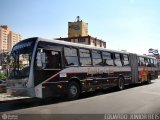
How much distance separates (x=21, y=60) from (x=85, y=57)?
14.1 ft

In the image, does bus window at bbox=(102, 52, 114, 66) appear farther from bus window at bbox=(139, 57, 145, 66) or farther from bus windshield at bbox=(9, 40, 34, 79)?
bus window at bbox=(139, 57, 145, 66)

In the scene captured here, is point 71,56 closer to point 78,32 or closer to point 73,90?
point 73,90

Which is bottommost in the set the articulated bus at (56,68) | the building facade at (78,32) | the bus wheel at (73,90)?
the bus wheel at (73,90)

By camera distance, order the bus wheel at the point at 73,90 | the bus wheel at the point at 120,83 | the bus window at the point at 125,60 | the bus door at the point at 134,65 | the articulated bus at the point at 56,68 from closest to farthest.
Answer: the articulated bus at the point at 56,68, the bus wheel at the point at 73,90, the bus wheel at the point at 120,83, the bus window at the point at 125,60, the bus door at the point at 134,65

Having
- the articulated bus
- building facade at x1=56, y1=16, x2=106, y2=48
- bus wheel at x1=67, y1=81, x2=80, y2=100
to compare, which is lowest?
bus wheel at x1=67, y1=81, x2=80, y2=100

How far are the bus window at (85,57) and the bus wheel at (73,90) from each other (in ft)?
4.26

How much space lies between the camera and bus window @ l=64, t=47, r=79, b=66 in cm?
1403

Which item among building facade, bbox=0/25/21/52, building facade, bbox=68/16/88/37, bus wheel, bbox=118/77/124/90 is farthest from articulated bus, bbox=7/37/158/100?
building facade, bbox=0/25/21/52

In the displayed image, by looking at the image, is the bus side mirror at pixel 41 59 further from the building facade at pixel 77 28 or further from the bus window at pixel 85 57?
the building facade at pixel 77 28

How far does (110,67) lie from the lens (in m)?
18.9

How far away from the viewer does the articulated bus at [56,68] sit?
1205 cm

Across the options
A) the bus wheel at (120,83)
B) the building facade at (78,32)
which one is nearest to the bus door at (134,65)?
the bus wheel at (120,83)

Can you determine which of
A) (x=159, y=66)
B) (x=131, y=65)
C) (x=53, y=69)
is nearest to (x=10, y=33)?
(x=159, y=66)

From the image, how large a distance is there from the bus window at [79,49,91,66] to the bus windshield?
3668 mm
